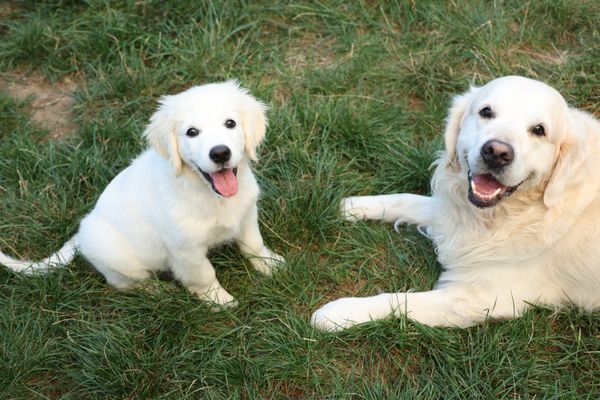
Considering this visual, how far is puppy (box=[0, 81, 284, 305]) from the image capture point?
2695mm

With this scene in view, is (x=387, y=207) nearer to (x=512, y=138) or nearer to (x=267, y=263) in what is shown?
(x=267, y=263)

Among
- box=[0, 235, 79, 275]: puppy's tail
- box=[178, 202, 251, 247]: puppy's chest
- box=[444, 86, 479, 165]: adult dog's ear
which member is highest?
box=[444, 86, 479, 165]: adult dog's ear

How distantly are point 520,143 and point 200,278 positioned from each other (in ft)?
5.31

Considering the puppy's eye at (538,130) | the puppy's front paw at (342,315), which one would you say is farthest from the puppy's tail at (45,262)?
the puppy's eye at (538,130)

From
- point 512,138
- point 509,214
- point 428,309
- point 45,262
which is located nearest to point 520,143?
point 512,138

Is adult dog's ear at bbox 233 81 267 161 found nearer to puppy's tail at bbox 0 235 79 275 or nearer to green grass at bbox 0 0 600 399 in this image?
green grass at bbox 0 0 600 399

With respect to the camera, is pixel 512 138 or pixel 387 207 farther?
pixel 387 207

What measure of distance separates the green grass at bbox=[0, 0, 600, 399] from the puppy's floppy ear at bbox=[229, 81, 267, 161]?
2.59 ft

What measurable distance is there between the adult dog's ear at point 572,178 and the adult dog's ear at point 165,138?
166 cm

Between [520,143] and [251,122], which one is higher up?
[520,143]

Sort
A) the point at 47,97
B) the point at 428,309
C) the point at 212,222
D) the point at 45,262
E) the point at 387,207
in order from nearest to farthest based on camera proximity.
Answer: the point at 212,222 → the point at 428,309 → the point at 45,262 → the point at 387,207 → the point at 47,97

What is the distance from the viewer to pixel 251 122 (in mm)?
2828

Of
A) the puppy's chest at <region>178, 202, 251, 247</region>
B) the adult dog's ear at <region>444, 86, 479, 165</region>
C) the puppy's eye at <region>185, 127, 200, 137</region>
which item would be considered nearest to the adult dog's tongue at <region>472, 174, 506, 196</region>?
the adult dog's ear at <region>444, 86, 479, 165</region>

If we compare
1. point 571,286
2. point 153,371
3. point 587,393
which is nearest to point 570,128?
point 571,286
